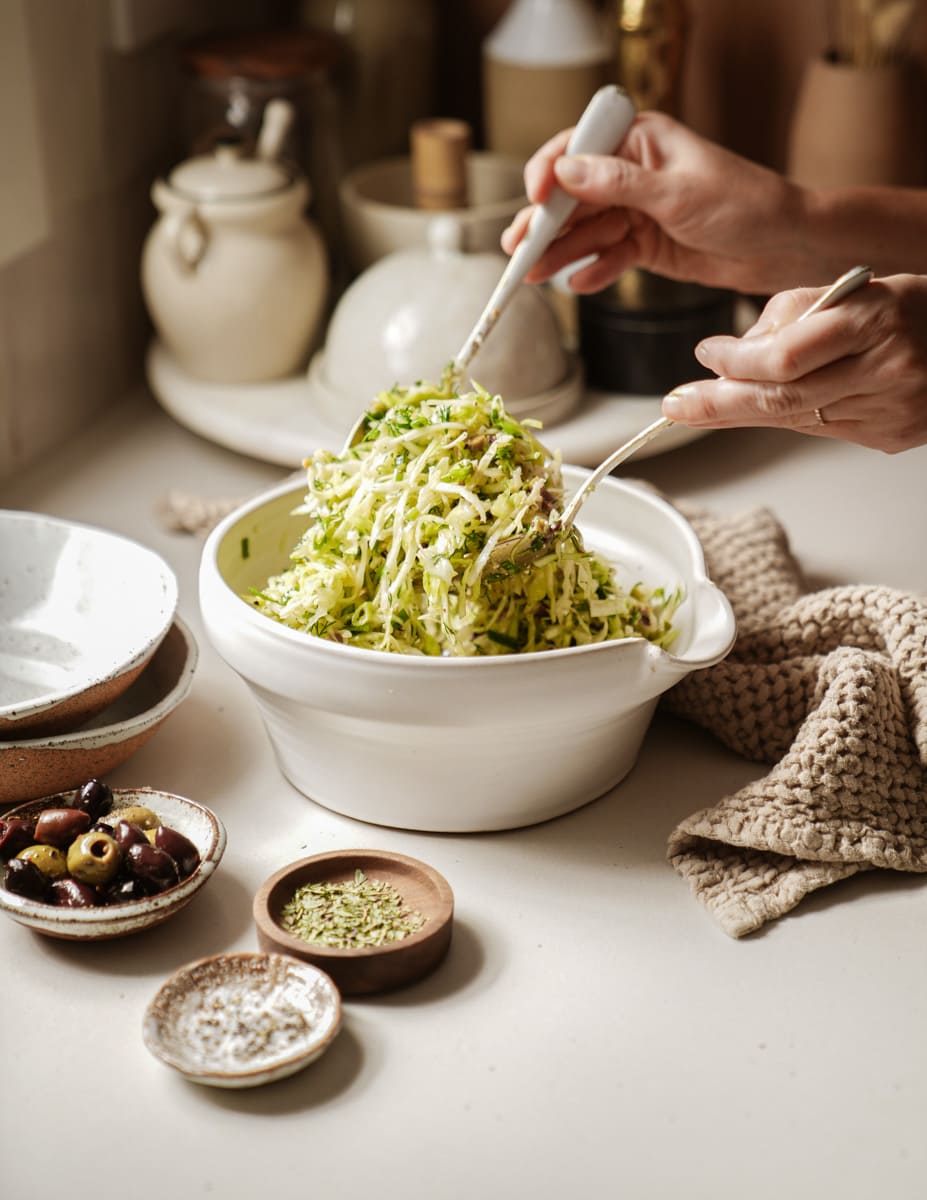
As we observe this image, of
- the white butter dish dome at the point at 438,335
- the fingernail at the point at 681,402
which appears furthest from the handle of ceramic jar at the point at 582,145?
the fingernail at the point at 681,402

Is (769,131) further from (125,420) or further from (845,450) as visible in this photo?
(125,420)

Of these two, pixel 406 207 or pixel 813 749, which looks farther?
pixel 406 207

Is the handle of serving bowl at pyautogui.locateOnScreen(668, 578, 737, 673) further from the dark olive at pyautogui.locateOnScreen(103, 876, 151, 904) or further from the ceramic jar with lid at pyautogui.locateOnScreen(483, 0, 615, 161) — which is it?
the ceramic jar with lid at pyautogui.locateOnScreen(483, 0, 615, 161)

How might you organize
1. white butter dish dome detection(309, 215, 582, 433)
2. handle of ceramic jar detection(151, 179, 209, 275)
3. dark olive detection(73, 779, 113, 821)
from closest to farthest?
dark olive detection(73, 779, 113, 821)
white butter dish dome detection(309, 215, 582, 433)
handle of ceramic jar detection(151, 179, 209, 275)

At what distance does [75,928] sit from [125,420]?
1.08m

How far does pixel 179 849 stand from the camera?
0.95 m

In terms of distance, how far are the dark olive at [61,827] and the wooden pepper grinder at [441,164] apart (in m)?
1.08

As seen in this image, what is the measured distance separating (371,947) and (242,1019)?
0.30 ft

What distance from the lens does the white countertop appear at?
2.60 ft

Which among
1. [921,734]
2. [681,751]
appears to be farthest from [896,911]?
[681,751]

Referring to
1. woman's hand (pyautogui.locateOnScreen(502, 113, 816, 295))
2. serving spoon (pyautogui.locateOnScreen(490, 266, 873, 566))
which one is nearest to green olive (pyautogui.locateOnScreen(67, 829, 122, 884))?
serving spoon (pyautogui.locateOnScreen(490, 266, 873, 566))

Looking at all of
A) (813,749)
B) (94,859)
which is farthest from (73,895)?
(813,749)

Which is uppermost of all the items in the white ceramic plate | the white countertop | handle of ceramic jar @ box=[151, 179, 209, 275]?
handle of ceramic jar @ box=[151, 179, 209, 275]

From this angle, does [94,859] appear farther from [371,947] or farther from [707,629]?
[707,629]
